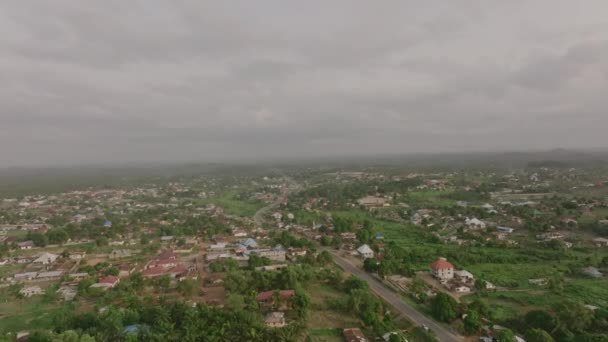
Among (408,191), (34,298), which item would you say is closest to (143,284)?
(34,298)

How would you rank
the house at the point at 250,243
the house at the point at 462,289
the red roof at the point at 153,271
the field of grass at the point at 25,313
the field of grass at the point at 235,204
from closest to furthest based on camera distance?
1. the field of grass at the point at 25,313
2. the house at the point at 462,289
3. the red roof at the point at 153,271
4. the house at the point at 250,243
5. the field of grass at the point at 235,204

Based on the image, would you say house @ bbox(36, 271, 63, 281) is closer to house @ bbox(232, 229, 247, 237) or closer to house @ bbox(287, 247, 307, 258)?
house @ bbox(232, 229, 247, 237)

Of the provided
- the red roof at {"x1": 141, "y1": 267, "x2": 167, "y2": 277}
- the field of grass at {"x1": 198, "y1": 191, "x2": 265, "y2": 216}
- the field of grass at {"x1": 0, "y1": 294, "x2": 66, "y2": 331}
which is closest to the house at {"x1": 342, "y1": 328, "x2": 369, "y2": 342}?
the field of grass at {"x1": 0, "y1": 294, "x2": 66, "y2": 331}

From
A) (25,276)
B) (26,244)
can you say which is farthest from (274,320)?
(26,244)

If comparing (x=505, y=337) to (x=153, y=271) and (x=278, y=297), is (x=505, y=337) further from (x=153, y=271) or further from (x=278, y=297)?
(x=153, y=271)

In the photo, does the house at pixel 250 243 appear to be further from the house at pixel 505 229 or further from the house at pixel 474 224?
the house at pixel 505 229

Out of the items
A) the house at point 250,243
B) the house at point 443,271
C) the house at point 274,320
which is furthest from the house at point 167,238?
the house at point 443,271
